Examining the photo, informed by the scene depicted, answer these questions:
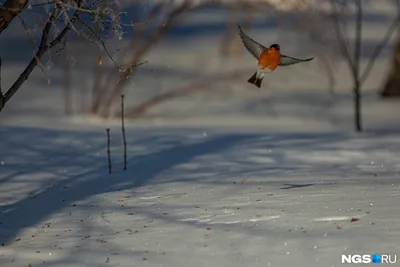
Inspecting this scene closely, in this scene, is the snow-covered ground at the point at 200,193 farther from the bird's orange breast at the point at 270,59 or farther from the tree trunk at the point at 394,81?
the tree trunk at the point at 394,81

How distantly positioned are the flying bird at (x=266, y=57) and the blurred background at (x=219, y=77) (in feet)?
21.4

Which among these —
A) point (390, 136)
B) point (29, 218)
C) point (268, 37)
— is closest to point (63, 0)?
point (29, 218)

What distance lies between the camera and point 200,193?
880 centimetres

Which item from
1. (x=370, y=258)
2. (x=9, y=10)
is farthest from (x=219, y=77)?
(x=370, y=258)

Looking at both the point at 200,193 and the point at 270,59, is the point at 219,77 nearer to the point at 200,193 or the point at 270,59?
the point at 200,193

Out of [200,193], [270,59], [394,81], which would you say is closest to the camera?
[270,59]

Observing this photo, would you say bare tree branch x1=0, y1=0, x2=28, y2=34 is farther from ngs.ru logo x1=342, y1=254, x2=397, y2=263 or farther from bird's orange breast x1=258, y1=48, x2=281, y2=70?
ngs.ru logo x1=342, y1=254, x2=397, y2=263

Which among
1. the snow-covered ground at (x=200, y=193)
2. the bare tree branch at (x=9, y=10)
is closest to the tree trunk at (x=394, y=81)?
the snow-covered ground at (x=200, y=193)

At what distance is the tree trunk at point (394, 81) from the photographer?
21359mm

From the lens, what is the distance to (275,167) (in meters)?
10.4

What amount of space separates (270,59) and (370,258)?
2657 mm

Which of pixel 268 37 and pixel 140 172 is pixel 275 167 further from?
pixel 268 37

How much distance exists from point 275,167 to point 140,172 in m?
1.60

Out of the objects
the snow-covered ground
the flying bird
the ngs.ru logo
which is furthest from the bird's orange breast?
the ngs.ru logo
